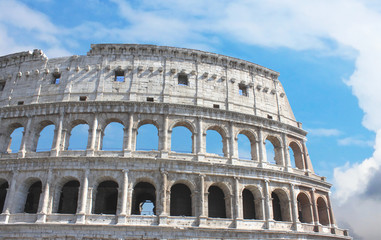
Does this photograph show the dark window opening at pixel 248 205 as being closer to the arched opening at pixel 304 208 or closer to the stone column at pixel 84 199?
the arched opening at pixel 304 208

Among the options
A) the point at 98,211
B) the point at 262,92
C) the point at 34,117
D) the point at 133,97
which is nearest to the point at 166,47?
the point at 133,97

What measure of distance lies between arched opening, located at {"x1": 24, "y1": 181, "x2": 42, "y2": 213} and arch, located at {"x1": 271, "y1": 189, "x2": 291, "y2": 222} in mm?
16473

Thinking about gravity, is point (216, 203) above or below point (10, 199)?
above

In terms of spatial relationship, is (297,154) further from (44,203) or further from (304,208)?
(44,203)

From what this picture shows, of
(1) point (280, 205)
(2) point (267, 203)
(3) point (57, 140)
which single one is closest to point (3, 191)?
(3) point (57, 140)

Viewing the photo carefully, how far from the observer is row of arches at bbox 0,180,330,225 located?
2230 centimetres

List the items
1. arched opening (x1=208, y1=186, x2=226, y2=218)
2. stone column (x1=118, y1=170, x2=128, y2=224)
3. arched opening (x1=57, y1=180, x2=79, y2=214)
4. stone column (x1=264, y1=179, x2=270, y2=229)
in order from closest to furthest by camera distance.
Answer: stone column (x1=118, y1=170, x2=128, y2=224) < stone column (x1=264, y1=179, x2=270, y2=229) < arched opening (x1=57, y1=180, x2=79, y2=214) < arched opening (x1=208, y1=186, x2=226, y2=218)

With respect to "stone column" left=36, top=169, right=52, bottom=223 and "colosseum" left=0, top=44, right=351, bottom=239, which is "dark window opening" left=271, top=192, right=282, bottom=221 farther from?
"stone column" left=36, top=169, right=52, bottom=223

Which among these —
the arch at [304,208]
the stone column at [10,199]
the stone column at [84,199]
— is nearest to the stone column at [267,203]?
the arch at [304,208]

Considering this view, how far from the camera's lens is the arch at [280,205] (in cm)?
2366

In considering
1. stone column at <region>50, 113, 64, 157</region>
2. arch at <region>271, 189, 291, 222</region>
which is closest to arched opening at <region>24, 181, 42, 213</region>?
stone column at <region>50, 113, 64, 157</region>

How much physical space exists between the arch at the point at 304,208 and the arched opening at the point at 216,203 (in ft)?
20.8

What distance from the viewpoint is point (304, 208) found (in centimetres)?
2522

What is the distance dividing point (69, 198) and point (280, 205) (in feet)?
48.6
